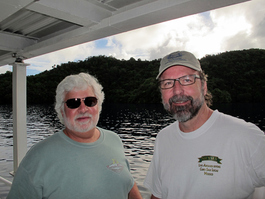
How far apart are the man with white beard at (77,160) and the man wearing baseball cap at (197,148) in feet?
0.96

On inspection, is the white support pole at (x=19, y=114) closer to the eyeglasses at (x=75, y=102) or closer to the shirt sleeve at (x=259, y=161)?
the eyeglasses at (x=75, y=102)

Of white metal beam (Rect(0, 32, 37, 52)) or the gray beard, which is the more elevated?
white metal beam (Rect(0, 32, 37, 52))

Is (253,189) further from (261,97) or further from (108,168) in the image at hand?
(261,97)

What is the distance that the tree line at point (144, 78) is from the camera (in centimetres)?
5056

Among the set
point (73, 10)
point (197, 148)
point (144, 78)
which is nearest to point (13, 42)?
point (73, 10)

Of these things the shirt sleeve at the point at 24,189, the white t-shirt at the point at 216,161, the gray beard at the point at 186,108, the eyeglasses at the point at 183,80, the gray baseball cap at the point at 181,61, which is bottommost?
the shirt sleeve at the point at 24,189

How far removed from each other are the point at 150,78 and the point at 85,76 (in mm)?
54034

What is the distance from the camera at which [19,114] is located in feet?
13.8

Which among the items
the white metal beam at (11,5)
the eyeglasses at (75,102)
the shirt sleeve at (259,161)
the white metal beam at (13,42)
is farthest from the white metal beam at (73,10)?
the shirt sleeve at (259,161)

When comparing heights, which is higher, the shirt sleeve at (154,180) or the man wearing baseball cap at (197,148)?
the man wearing baseball cap at (197,148)

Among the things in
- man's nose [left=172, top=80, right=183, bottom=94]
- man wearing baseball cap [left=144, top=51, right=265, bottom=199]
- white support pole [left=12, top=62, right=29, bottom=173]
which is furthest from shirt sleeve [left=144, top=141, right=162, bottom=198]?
white support pole [left=12, top=62, right=29, bottom=173]

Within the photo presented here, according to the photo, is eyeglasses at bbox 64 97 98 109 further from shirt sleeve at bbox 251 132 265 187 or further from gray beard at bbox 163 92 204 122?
shirt sleeve at bbox 251 132 265 187

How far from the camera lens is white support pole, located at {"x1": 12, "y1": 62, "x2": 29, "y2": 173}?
413 centimetres

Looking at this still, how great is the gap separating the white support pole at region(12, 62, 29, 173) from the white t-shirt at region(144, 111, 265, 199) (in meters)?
3.59
